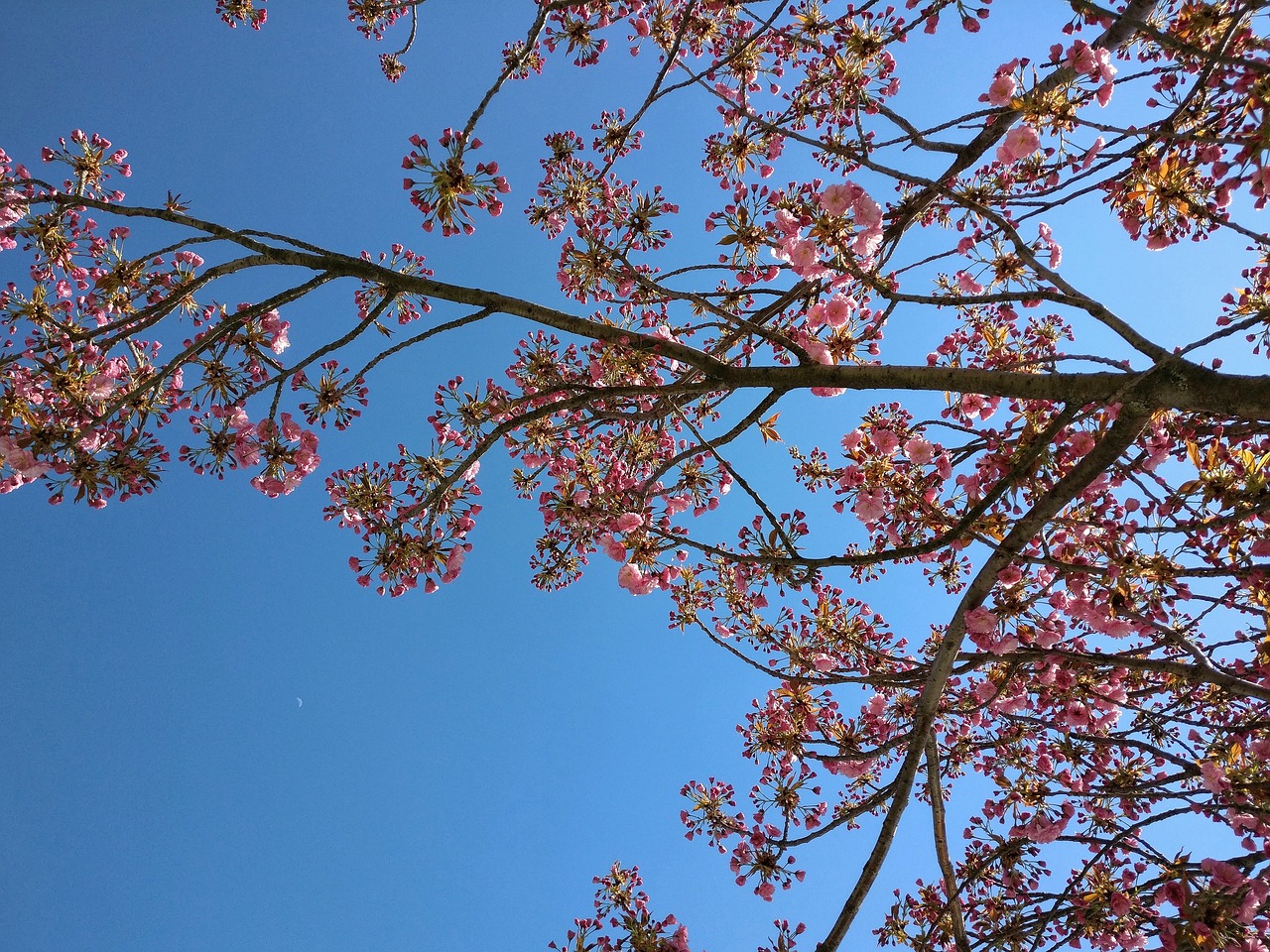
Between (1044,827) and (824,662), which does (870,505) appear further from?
(1044,827)

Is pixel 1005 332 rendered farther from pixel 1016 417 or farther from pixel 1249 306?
pixel 1249 306

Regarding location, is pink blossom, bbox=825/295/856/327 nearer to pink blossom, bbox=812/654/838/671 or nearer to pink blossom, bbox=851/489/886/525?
pink blossom, bbox=851/489/886/525

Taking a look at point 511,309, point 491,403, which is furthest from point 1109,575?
point 491,403

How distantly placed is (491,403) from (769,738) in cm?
333

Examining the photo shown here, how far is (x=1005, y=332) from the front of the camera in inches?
183

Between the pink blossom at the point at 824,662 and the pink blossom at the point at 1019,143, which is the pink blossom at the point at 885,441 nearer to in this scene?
the pink blossom at the point at 824,662

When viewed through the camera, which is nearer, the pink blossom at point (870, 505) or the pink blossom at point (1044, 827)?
the pink blossom at point (870, 505)

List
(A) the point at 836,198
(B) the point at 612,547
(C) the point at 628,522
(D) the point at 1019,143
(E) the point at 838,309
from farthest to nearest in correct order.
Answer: (B) the point at 612,547 → (C) the point at 628,522 → (E) the point at 838,309 → (D) the point at 1019,143 → (A) the point at 836,198

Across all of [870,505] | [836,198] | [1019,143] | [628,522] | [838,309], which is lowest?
[870,505]

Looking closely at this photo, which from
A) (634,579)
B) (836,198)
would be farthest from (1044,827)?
(836,198)

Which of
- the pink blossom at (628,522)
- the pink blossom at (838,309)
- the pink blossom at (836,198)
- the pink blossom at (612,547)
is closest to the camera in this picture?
the pink blossom at (836,198)

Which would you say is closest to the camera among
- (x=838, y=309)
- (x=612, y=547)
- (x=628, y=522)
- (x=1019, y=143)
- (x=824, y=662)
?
(x=1019, y=143)

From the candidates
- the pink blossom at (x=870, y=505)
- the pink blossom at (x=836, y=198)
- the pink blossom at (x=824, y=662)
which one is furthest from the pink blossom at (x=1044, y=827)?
the pink blossom at (x=836, y=198)

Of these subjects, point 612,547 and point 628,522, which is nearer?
point 628,522
